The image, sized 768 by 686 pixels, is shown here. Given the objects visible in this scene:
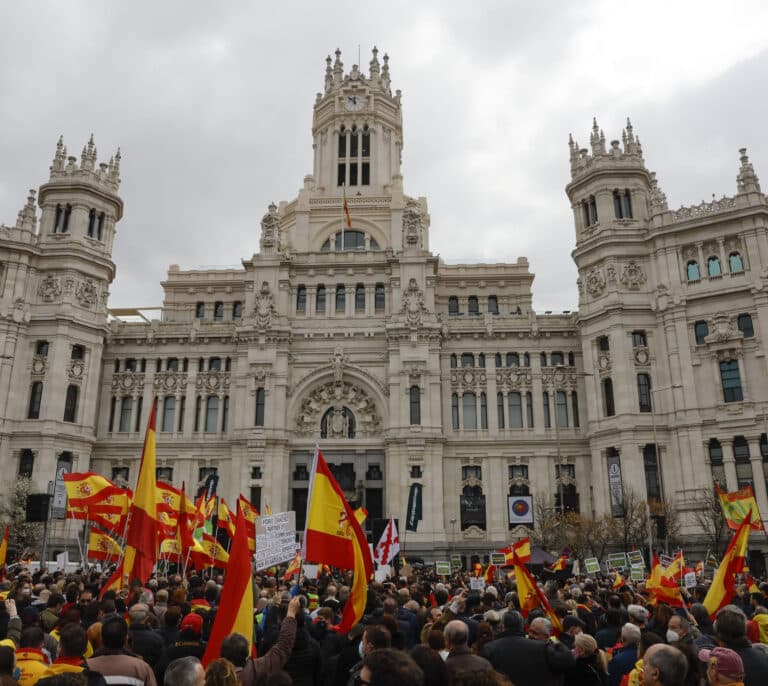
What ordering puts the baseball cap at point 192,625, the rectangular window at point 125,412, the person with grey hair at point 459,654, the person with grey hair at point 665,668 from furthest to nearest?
the rectangular window at point 125,412, the baseball cap at point 192,625, the person with grey hair at point 459,654, the person with grey hair at point 665,668

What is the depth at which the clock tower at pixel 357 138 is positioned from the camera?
72.9 m

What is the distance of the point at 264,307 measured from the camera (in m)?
59.6

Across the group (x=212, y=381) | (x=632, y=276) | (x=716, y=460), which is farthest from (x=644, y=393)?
(x=212, y=381)

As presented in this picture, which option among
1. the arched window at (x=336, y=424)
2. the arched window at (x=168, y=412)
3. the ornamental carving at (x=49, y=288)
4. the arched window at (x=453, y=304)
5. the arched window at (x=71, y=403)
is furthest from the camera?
the arched window at (x=453, y=304)

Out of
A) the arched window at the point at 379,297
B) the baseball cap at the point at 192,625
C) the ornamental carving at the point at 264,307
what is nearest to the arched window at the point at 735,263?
the arched window at the point at 379,297

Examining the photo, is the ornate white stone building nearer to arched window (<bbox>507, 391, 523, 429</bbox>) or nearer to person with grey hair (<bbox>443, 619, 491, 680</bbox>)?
arched window (<bbox>507, 391, 523, 429</bbox>)

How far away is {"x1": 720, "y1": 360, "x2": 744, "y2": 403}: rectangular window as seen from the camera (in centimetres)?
4944

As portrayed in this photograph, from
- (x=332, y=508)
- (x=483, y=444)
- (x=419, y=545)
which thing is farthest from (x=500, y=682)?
(x=483, y=444)

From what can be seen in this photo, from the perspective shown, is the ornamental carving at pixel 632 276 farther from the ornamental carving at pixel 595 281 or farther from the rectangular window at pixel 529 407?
the rectangular window at pixel 529 407

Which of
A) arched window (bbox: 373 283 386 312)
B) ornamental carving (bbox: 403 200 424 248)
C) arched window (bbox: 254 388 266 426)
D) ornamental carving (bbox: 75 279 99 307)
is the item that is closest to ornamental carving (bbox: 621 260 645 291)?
ornamental carving (bbox: 403 200 424 248)

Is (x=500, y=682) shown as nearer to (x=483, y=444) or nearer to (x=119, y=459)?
(x=483, y=444)

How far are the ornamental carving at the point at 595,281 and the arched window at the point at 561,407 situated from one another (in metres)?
9.06

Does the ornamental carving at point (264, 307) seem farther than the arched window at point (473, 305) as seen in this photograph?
No

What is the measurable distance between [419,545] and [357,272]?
24477mm
